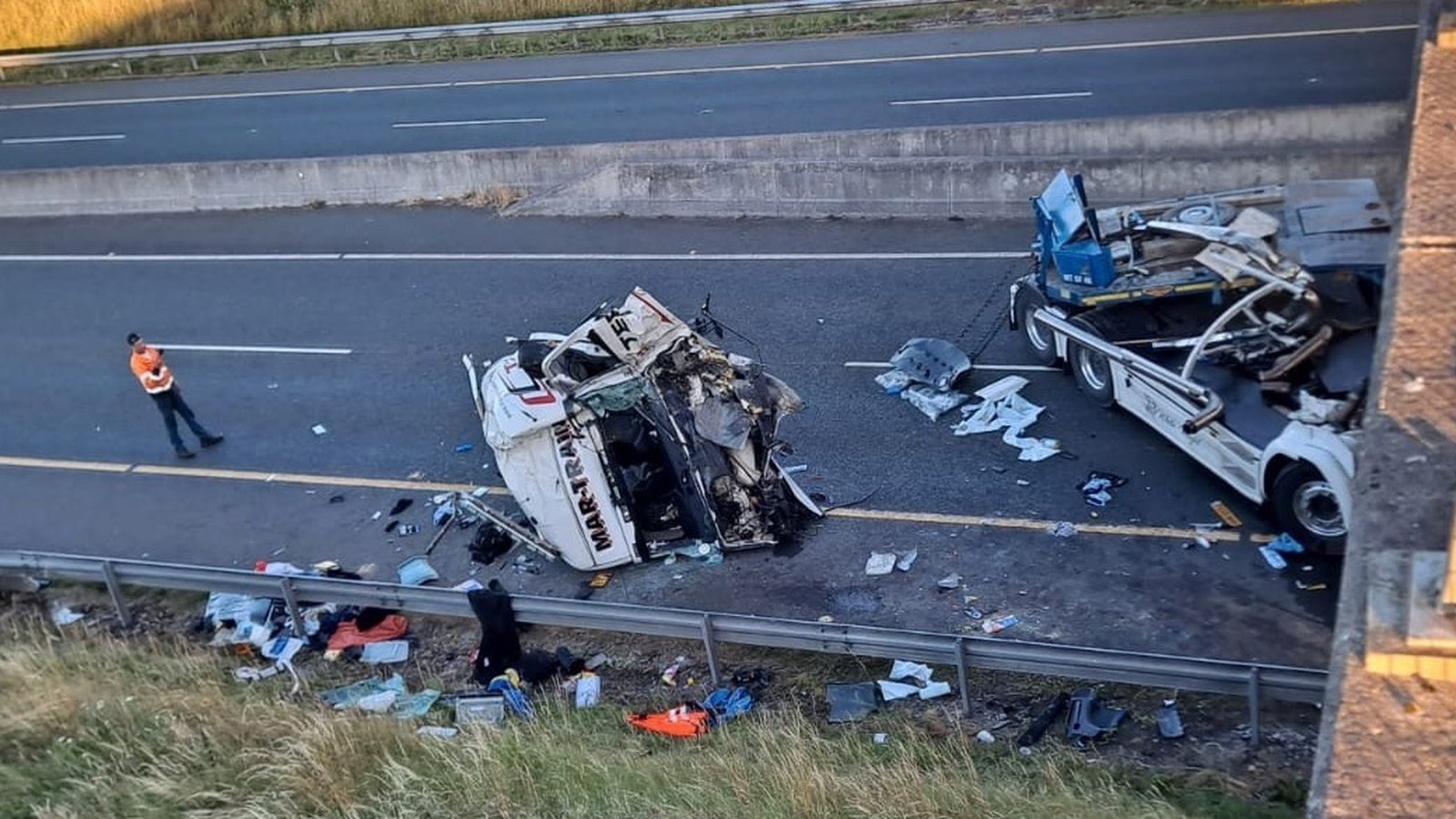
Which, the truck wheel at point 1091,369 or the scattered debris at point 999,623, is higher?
the truck wheel at point 1091,369

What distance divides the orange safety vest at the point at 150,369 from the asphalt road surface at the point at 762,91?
1078 cm

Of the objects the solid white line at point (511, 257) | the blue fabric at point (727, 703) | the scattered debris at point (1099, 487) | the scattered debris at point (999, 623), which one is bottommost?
the blue fabric at point (727, 703)

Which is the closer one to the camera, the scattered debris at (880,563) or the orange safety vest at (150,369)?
the scattered debris at (880,563)

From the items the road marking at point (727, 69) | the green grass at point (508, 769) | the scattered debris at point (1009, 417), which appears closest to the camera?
the green grass at point (508, 769)

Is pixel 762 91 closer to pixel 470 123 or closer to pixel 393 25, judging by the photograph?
pixel 470 123

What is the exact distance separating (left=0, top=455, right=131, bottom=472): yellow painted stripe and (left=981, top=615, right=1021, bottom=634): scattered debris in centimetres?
926

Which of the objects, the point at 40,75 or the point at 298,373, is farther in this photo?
the point at 40,75

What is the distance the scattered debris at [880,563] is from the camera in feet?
34.2

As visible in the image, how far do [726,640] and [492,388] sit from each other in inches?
124

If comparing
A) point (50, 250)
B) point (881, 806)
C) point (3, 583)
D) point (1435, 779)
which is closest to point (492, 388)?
point (3, 583)

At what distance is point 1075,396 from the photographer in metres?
12.6

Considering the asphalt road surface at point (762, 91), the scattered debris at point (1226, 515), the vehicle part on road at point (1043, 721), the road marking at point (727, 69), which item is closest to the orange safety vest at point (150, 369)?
the vehicle part on road at point (1043, 721)

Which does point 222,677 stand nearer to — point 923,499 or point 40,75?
point 923,499

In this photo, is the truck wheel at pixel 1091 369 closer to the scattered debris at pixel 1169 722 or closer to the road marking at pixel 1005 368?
the road marking at pixel 1005 368
